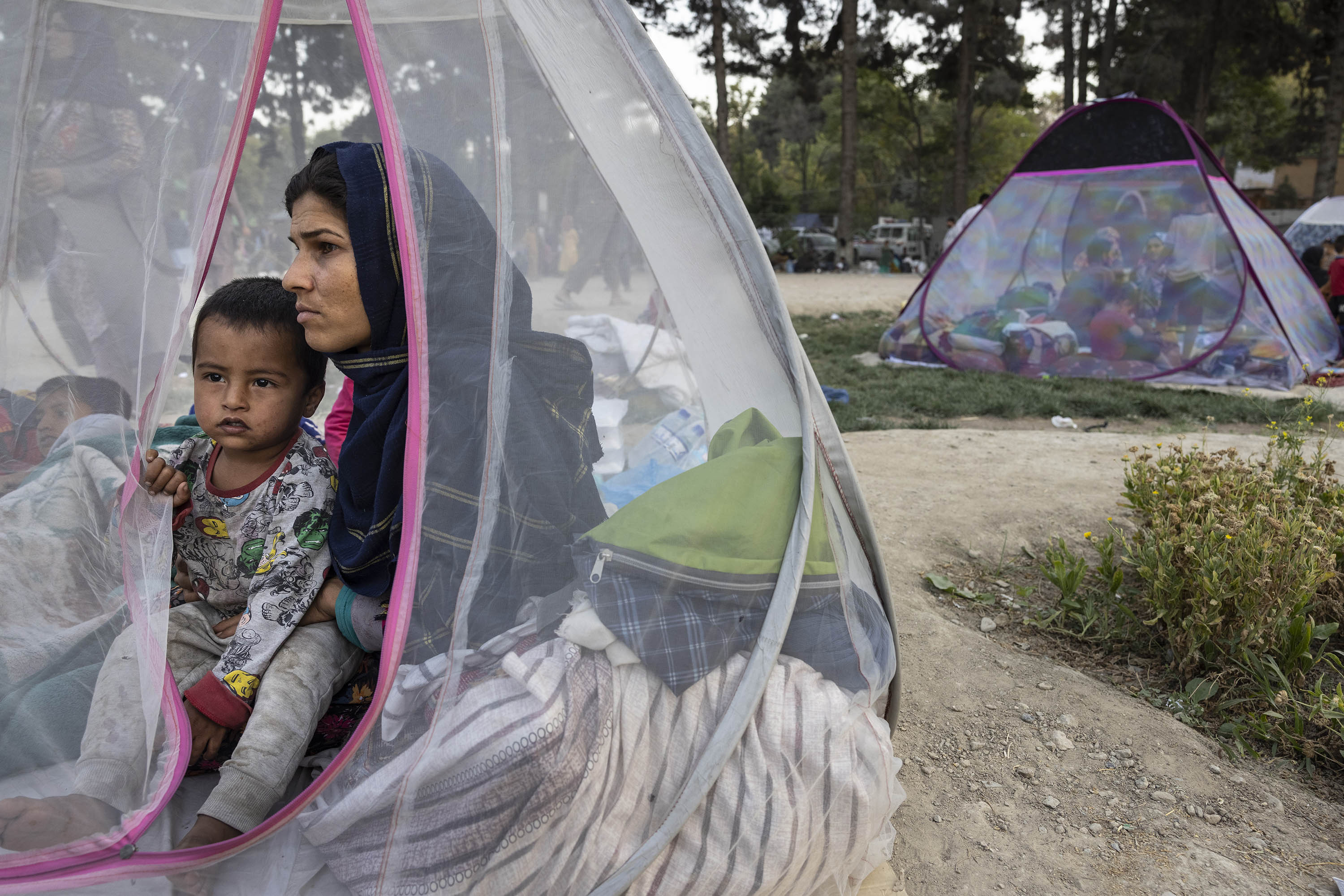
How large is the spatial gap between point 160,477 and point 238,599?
0.35m

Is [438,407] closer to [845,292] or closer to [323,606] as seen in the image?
[323,606]

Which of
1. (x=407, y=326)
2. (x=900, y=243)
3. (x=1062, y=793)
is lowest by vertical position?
(x=1062, y=793)

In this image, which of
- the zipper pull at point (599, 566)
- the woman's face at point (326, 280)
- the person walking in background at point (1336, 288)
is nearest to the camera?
the zipper pull at point (599, 566)

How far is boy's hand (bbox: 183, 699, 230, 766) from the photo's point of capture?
70.3 inches

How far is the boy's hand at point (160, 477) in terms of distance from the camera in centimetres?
186

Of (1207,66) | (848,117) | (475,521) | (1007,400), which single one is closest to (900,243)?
(1207,66)

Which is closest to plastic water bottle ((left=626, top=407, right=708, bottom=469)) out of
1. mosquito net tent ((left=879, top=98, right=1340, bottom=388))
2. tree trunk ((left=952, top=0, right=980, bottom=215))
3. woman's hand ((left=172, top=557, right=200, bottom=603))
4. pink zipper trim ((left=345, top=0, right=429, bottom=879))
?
pink zipper trim ((left=345, top=0, right=429, bottom=879))

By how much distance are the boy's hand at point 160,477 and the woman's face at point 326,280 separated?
43cm

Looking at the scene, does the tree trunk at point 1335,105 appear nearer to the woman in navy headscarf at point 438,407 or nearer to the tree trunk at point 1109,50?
the tree trunk at point 1109,50

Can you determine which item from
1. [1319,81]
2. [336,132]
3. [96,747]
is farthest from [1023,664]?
[1319,81]

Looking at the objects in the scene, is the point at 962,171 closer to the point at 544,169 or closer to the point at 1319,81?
the point at 1319,81

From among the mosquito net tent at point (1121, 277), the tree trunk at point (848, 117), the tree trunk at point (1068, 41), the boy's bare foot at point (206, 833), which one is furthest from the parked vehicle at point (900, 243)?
the boy's bare foot at point (206, 833)

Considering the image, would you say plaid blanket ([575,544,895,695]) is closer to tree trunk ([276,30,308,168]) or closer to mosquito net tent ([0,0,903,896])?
mosquito net tent ([0,0,903,896])

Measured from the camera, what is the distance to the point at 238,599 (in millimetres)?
2055
